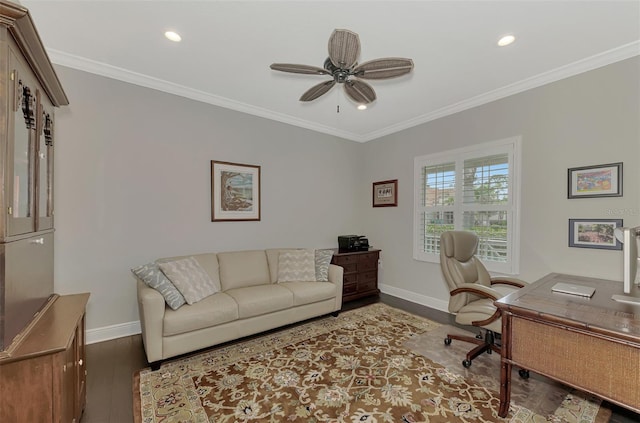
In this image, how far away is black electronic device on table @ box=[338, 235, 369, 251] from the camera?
14.6ft

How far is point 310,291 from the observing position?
3.24m

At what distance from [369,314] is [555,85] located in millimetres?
3377

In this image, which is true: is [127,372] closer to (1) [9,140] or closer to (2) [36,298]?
(2) [36,298]

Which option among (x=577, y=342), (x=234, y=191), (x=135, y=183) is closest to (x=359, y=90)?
(x=234, y=191)

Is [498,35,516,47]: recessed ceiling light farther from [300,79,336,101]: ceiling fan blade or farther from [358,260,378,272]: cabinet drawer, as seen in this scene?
[358,260,378,272]: cabinet drawer

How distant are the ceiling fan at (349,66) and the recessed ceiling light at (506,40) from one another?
3.34 feet

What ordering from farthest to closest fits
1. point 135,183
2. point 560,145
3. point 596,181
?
point 135,183 → point 560,145 → point 596,181

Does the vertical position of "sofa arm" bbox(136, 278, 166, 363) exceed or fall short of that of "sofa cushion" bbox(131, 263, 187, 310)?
it falls short

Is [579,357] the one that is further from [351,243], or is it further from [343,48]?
[351,243]

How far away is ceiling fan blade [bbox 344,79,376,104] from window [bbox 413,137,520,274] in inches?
74.2

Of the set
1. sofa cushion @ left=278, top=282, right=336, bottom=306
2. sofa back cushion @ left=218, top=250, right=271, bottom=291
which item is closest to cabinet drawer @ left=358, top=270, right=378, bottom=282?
sofa cushion @ left=278, top=282, right=336, bottom=306

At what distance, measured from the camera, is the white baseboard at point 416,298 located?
12.5 ft

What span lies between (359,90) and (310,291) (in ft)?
7.40

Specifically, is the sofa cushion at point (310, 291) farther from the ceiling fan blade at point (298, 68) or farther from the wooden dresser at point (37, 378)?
the ceiling fan blade at point (298, 68)
